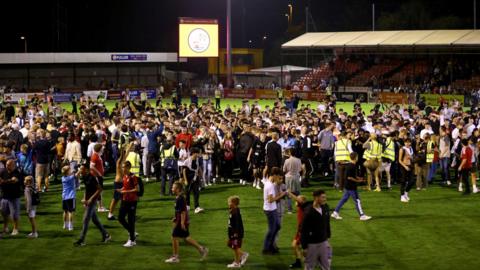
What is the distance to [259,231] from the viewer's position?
16328 millimetres

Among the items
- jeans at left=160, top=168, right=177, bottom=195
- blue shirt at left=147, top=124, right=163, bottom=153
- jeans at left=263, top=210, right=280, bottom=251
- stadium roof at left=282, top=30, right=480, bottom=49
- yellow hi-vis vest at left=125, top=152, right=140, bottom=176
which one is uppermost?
stadium roof at left=282, top=30, right=480, bottom=49

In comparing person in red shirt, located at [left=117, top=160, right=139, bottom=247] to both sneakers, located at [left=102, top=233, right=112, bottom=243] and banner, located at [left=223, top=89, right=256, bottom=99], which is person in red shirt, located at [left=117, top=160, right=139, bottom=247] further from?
banner, located at [left=223, top=89, right=256, bottom=99]

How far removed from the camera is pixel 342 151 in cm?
2039

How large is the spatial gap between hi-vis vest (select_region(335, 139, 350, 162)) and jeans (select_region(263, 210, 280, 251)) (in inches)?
261

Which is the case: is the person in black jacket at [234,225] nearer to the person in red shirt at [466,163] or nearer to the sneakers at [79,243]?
the sneakers at [79,243]

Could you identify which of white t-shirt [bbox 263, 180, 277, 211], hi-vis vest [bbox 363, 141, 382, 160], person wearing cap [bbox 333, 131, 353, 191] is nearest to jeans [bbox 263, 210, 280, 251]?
white t-shirt [bbox 263, 180, 277, 211]

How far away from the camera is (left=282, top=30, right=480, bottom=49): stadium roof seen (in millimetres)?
52469

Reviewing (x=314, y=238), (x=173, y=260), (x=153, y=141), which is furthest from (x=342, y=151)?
(x=314, y=238)

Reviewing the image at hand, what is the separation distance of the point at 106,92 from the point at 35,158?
127 feet

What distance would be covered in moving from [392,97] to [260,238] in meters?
38.3

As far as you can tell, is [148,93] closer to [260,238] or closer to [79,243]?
[260,238]

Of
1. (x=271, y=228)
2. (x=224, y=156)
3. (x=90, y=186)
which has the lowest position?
(x=271, y=228)

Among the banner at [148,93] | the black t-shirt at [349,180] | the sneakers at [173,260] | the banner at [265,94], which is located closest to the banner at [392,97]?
the banner at [265,94]

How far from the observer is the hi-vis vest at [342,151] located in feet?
66.6
